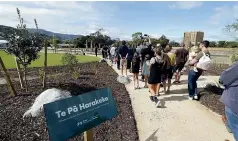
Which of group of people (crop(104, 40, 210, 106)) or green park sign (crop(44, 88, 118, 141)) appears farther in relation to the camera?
group of people (crop(104, 40, 210, 106))

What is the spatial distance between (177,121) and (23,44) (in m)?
4.94

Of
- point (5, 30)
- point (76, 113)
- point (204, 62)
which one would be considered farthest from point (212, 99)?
point (5, 30)

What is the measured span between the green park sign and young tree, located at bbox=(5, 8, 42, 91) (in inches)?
171

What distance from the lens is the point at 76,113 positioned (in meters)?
2.99

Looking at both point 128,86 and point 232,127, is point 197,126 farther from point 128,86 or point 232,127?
point 128,86

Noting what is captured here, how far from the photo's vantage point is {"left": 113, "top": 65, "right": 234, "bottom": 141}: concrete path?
4.88 metres

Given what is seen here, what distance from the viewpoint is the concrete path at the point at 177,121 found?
488 centimetres

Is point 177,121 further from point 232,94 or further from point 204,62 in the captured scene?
point 232,94

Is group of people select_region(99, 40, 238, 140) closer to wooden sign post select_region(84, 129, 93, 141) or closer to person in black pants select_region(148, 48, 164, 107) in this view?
person in black pants select_region(148, 48, 164, 107)

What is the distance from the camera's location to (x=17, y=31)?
681cm

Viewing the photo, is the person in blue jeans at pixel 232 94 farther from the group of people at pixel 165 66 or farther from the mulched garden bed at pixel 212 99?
the group of people at pixel 165 66

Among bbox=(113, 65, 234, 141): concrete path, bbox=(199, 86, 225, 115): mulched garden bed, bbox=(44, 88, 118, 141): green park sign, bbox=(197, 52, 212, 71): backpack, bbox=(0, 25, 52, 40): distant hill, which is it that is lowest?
bbox=(113, 65, 234, 141): concrete path

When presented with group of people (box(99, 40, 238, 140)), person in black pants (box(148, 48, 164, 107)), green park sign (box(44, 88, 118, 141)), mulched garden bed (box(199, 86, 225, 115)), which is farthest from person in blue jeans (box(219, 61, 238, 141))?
person in black pants (box(148, 48, 164, 107))

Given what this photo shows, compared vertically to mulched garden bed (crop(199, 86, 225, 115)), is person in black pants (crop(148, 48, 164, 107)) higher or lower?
higher
